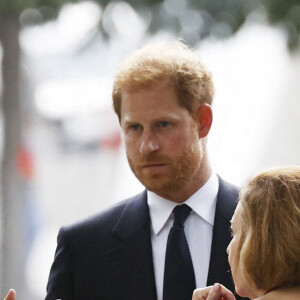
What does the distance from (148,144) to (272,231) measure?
65 centimetres

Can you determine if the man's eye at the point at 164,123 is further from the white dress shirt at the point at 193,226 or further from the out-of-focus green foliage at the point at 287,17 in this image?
the out-of-focus green foliage at the point at 287,17

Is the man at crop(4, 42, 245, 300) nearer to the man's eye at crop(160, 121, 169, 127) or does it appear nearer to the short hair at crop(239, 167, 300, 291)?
the man's eye at crop(160, 121, 169, 127)

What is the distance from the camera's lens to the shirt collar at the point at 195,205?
313cm

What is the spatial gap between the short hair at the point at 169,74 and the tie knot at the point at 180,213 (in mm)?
344

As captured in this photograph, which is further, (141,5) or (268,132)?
(268,132)

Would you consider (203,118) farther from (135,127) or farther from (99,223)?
(99,223)

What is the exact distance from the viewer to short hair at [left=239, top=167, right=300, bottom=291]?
8.20 ft

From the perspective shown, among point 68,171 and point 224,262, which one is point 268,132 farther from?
point 224,262

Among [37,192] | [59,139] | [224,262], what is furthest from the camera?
[59,139]

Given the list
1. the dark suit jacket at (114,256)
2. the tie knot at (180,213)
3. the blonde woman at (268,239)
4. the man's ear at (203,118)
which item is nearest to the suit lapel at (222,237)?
the dark suit jacket at (114,256)

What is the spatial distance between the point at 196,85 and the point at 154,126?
249 mm

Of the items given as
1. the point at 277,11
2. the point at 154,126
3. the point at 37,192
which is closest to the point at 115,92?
the point at 154,126

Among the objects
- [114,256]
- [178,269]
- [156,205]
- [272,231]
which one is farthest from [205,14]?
[272,231]

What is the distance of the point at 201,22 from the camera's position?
23.7 ft
